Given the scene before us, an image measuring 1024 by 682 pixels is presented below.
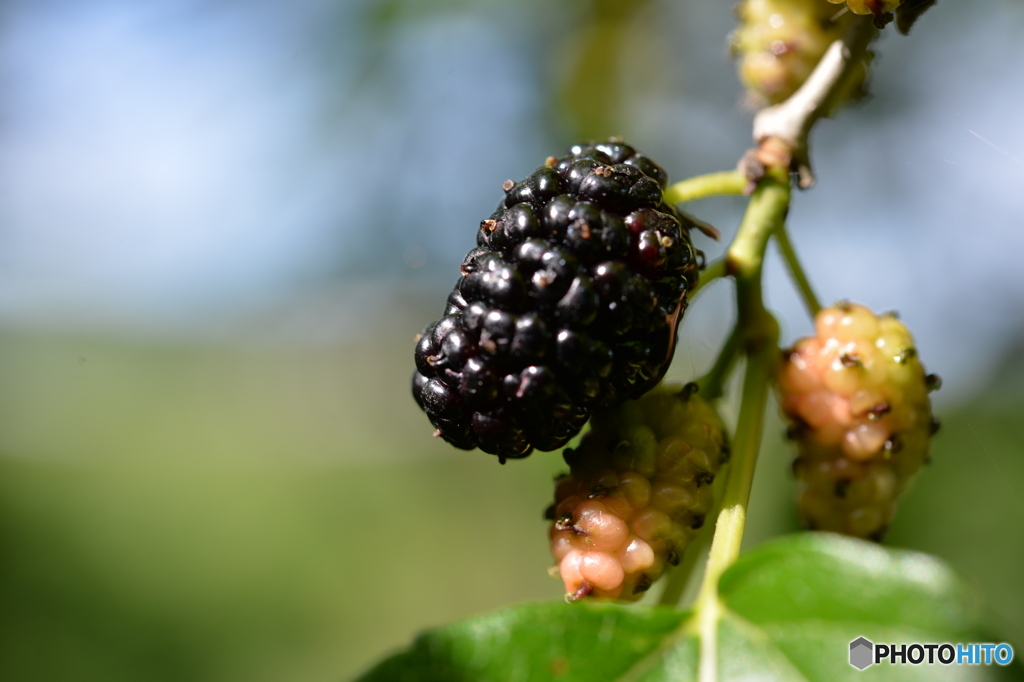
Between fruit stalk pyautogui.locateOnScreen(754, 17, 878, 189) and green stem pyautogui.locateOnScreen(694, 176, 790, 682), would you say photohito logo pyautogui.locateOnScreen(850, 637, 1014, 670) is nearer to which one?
green stem pyautogui.locateOnScreen(694, 176, 790, 682)

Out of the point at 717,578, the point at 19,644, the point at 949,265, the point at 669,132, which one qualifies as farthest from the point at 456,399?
the point at 19,644

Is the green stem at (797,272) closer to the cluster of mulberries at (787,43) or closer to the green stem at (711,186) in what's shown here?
the green stem at (711,186)

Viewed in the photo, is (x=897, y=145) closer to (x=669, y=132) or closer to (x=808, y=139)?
(x=669, y=132)

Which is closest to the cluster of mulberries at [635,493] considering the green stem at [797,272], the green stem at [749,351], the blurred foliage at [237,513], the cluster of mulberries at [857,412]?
Answer: the green stem at [749,351]

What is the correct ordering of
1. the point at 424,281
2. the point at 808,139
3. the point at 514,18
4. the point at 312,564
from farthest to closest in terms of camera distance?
the point at 312,564 < the point at 424,281 < the point at 514,18 < the point at 808,139

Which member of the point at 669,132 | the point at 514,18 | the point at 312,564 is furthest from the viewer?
the point at 312,564
